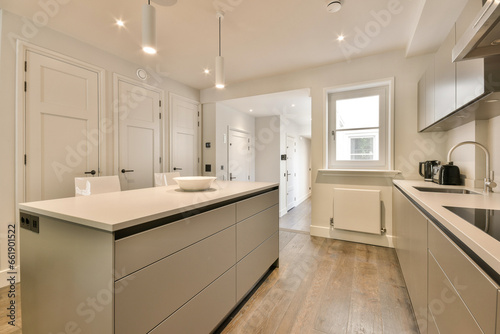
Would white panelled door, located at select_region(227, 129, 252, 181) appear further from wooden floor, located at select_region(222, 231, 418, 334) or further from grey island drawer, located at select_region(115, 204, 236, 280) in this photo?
grey island drawer, located at select_region(115, 204, 236, 280)

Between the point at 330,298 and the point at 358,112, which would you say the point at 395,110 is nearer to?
the point at 358,112

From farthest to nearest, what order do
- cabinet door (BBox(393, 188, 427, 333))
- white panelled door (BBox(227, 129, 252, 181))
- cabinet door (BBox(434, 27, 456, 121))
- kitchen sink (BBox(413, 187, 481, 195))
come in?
white panelled door (BBox(227, 129, 252, 181)) < kitchen sink (BBox(413, 187, 481, 195)) < cabinet door (BBox(434, 27, 456, 121)) < cabinet door (BBox(393, 188, 427, 333))

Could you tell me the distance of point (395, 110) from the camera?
2.94m

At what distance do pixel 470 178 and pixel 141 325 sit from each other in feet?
9.14

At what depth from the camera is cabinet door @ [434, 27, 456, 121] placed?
5.37ft

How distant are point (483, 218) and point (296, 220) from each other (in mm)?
3682

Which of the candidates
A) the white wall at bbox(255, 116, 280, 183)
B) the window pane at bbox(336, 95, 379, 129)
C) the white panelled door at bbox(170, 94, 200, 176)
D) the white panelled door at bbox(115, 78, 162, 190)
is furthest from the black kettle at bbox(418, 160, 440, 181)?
the white panelled door at bbox(115, 78, 162, 190)

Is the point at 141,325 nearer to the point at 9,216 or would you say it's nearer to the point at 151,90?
the point at 9,216

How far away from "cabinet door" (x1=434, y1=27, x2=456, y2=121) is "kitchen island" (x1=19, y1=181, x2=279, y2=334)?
1.82m

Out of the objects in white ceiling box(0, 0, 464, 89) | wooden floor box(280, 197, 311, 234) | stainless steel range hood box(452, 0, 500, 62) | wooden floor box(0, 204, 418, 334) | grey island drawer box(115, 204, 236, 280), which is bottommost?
wooden floor box(280, 197, 311, 234)

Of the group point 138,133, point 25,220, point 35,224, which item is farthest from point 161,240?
point 138,133

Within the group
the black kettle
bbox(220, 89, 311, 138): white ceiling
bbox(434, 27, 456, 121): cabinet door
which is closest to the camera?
bbox(434, 27, 456, 121): cabinet door

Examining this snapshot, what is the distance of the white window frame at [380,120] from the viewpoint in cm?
298

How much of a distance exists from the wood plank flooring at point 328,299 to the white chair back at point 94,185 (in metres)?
1.02
